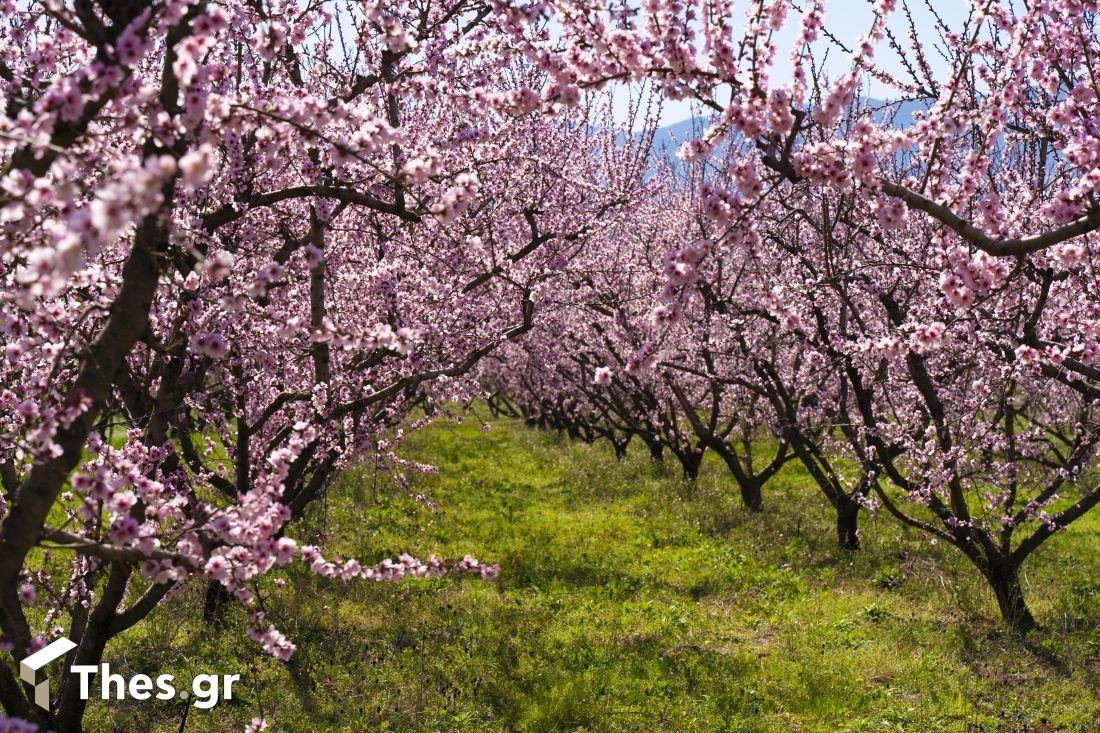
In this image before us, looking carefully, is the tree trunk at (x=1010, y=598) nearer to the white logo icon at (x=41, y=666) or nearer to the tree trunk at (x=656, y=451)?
the white logo icon at (x=41, y=666)

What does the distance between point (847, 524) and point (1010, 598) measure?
3.88m

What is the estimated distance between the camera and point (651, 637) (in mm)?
9594

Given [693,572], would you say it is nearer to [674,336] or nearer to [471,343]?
[471,343]

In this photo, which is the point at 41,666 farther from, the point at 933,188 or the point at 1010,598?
the point at 1010,598

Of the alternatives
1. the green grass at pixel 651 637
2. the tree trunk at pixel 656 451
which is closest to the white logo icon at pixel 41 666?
the green grass at pixel 651 637

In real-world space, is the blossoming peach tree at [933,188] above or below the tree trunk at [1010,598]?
above

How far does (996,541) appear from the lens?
414 inches

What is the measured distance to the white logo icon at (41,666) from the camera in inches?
211

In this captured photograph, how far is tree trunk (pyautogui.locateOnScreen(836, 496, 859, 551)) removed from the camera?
1306cm

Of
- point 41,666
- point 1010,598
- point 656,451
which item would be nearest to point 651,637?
point 1010,598

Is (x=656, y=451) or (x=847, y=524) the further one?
(x=656, y=451)

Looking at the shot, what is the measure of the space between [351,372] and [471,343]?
2.16 m

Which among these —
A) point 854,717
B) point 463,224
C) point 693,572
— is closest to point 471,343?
point 463,224

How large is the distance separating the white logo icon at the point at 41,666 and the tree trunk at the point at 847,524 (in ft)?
35.9
